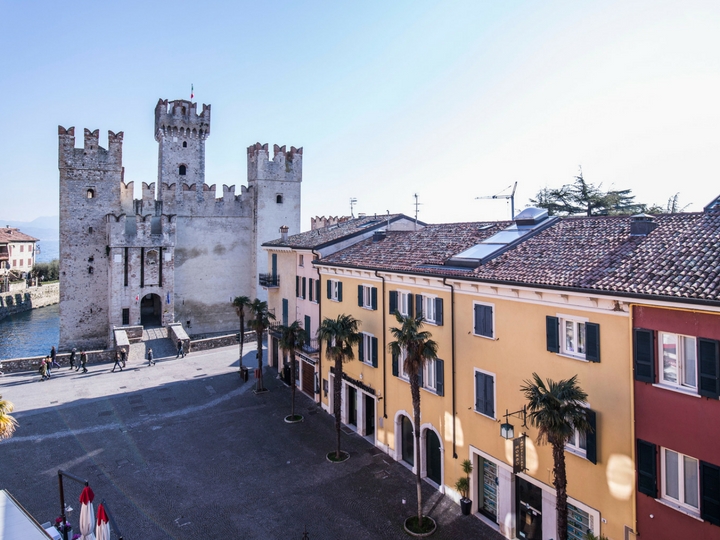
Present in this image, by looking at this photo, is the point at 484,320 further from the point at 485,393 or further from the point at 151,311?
the point at 151,311

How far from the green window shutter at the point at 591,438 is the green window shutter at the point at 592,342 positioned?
146 centimetres

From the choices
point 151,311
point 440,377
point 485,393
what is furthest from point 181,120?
point 485,393

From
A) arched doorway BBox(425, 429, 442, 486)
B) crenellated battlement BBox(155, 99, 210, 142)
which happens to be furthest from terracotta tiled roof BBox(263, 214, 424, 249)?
crenellated battlement BBox(155, 99, 210, 142)

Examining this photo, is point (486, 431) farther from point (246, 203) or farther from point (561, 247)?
point (246, 203)

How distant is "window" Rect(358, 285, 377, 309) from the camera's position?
891 inches

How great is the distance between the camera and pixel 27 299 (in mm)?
81312

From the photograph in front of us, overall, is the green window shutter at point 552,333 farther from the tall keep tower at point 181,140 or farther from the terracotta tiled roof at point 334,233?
the tall keep tower at point 181,140

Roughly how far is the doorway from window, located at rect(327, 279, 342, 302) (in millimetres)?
13114

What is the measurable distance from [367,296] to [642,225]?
12.2m

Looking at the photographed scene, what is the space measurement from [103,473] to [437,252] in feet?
57.2

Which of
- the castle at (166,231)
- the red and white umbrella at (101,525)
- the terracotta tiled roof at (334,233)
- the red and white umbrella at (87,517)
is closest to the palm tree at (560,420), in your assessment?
the red and white umbrella at (101,525)

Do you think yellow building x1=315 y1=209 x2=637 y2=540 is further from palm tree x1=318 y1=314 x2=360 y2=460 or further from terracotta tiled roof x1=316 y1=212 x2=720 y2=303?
palm tree x1=318 y1=314 x2=360 y2=460

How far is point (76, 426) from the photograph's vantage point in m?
25.5

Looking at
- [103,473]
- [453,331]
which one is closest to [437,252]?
[453,331]
